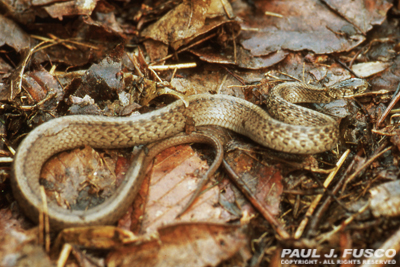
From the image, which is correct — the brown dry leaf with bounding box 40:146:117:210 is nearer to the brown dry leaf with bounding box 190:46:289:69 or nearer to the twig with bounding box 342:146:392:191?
the brown dry leaf with bounding box 190:46:289:69

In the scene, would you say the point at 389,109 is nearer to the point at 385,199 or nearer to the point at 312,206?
the point at 385,199

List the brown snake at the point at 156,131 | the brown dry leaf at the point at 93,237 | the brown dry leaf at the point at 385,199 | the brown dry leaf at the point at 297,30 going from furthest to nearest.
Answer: the brown dry leaf at the point at 297,30
the brown snake at the point at 156,131
the brown dry leaf at the point at 385,199
the brown dry leaf at the point at 93,237

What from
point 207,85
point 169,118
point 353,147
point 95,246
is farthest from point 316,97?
point 95,246

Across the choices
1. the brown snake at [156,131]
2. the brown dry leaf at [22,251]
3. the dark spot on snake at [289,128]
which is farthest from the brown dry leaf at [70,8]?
the dark spot on snake at [289,128]

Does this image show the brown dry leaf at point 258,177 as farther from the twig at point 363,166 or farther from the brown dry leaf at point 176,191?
the twig at point 363,166

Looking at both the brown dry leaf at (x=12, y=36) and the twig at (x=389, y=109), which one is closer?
the twig at (x=389, y=109)

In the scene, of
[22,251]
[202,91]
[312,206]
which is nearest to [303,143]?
[312,206]

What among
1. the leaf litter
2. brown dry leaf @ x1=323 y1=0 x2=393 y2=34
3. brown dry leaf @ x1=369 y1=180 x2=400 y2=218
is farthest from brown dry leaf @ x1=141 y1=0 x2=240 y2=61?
brown dry leaf @ x1=369 y1=180 x2=400 y2=218
